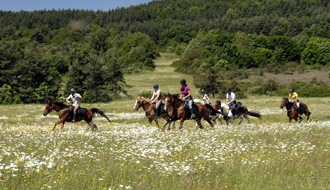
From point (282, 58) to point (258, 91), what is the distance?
63865 millimetres

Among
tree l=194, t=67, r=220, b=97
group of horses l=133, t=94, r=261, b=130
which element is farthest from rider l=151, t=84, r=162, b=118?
tree l=194, t=67, r=220, b=97

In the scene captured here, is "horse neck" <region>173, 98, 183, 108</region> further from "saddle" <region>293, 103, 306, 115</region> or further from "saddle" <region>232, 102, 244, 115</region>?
"saddle" <region>293, 103, 306, 115</region>

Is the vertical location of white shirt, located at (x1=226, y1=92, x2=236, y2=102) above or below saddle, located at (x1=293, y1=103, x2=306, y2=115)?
above

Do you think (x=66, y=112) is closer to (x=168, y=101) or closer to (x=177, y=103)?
(x=168, y=101)

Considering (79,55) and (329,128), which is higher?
(79,55)

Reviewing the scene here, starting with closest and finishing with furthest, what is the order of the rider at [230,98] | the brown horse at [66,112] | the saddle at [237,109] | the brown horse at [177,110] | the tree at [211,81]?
the brown horse at [66,112] < the brown horse at [177,110] < the rider at [230,98] < the saddle at [237,109] < the tree at [211,81]

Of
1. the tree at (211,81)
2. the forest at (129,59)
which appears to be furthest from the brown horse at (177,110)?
the forest at (129,59)

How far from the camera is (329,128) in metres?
14.5

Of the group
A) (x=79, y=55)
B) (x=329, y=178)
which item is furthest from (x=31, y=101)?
(x=329, y=178)

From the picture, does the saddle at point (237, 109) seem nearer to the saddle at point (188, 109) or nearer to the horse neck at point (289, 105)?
the horse neck at point (289, 105)

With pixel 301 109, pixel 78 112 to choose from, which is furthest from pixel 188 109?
pixel 301 109

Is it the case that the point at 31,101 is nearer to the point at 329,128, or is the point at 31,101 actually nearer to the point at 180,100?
the point at 180,100

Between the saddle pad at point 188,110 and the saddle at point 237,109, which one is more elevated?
the saddle pad at point 188,110

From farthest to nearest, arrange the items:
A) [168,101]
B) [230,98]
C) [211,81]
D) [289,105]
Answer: [211,81] → [289,105] → [230,98] → [168,101]
